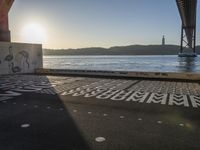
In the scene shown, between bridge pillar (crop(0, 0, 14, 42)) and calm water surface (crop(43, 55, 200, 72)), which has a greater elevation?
bridge pillar (crop(0, 0, 14, 42))

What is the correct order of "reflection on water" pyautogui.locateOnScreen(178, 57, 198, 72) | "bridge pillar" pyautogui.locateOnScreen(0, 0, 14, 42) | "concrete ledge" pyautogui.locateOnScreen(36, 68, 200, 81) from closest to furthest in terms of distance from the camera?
"concrete ledge" pyautogui.locateOnScreen(36, 68, 200, 81) → "bridge pillar" pyautogui.locateOnScreen(0, 0, 14, 42) → "reflection on water" pyautogui.locateOnScreen(178, 57, 198, 72)

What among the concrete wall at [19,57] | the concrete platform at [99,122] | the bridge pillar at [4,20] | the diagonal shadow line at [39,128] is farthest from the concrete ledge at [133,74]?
the diagonal shadow line at [39,128]

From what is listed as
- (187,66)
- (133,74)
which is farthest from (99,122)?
(187,66)

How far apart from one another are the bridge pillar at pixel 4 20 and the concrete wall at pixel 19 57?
71cm

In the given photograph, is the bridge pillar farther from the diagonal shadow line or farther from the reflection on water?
the reflection on water

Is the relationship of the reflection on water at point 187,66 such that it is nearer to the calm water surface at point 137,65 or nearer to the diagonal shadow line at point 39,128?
the calm water surface at point 137,65

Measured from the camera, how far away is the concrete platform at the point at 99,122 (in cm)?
398

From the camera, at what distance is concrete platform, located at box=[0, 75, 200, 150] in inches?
157

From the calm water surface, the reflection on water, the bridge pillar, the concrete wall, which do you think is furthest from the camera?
the calm water surface

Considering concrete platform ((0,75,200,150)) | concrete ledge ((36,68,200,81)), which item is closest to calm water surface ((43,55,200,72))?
concrete ledge ((36,68,200,81))

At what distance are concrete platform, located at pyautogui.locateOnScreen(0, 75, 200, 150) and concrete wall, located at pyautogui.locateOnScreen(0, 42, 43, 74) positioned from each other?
9.31m

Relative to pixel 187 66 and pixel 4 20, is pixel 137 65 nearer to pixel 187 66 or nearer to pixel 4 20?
pixel 187 66

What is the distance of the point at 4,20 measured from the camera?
16.7 meters

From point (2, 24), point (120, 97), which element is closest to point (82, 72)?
point (2, 24)
